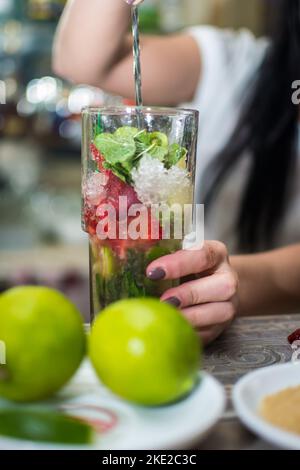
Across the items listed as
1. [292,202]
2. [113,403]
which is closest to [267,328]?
[113,403]

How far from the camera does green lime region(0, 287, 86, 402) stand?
0.52 m

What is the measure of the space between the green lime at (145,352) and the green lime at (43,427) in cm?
4

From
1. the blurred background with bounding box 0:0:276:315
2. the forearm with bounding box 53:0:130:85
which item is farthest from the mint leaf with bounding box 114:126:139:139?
the blurred background with bounding box 0:0:276:315

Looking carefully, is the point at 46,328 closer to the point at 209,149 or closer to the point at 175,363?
the point at 175,363

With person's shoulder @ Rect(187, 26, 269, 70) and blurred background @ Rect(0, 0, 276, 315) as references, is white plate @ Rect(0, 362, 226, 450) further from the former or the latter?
blurred background @ Rect(0, 0, 276, 315)

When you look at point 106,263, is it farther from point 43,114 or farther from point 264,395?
point 43,114

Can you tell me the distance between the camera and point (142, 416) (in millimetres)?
525

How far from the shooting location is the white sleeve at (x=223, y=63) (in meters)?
1.69

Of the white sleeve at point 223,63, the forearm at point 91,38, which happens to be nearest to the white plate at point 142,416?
the forearm at point 91,38

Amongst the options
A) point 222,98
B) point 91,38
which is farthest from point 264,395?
point 222,98

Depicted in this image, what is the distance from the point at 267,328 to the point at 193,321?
195 mm

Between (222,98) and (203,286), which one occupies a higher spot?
(222,98)

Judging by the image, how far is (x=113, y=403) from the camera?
0.56m

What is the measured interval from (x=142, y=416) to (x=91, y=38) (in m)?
1.09
